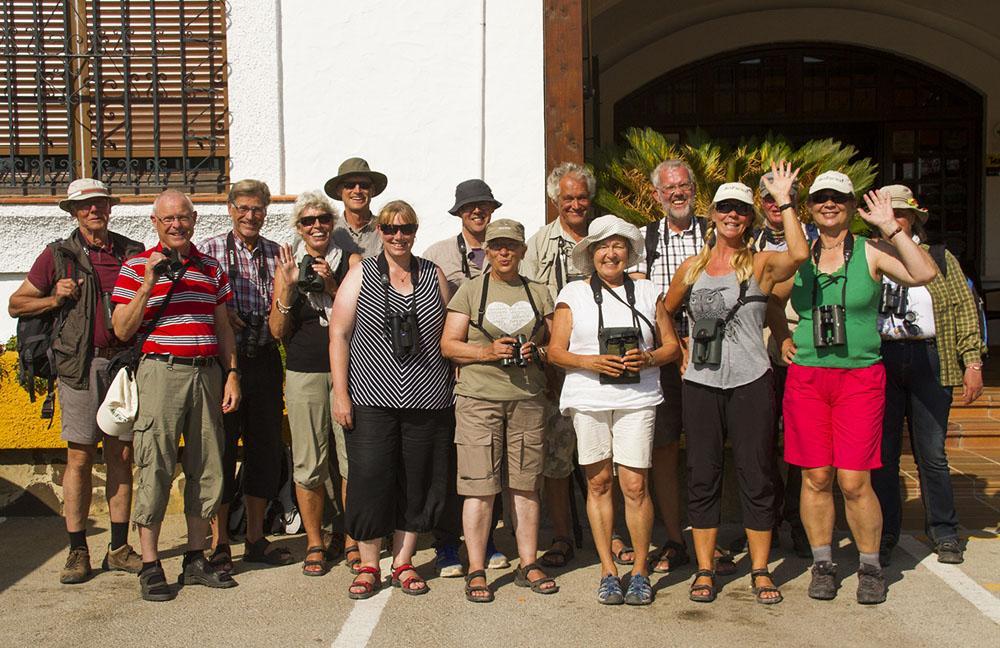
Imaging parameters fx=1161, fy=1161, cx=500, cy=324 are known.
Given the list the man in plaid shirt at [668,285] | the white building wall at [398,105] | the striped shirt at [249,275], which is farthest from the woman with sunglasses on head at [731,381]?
the white building wall at [398,105]

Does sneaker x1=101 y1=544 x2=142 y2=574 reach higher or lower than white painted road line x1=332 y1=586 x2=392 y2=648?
higher

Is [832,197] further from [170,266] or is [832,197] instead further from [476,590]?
[170,266]

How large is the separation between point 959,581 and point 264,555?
3.42 meters

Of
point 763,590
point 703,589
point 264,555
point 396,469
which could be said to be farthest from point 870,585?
point 264,555

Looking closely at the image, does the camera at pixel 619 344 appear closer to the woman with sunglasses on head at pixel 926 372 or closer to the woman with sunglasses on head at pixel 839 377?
the woman with sunglasses on head at pixel 839 377

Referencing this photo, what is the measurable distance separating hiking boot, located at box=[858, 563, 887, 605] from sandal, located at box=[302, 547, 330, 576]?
2554mm

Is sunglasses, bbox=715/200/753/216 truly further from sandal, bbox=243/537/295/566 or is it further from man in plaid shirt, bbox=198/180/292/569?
sandal, bbox=243/537/295/566

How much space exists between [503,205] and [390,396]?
2.82 metres

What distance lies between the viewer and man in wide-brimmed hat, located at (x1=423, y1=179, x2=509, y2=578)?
5.79m

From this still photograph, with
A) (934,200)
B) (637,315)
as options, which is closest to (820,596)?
(637,315)

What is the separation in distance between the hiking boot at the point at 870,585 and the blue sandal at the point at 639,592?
940 millimetres

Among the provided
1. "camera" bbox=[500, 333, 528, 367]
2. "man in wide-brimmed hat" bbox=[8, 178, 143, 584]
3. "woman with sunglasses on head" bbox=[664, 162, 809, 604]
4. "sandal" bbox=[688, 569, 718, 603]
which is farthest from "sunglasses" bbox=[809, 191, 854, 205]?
"man in wide-brimmed hat" bbox=[8, 178, 143, 584]

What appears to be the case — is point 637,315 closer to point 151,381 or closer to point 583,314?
point 583,314

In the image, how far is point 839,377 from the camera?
5.23 metres
